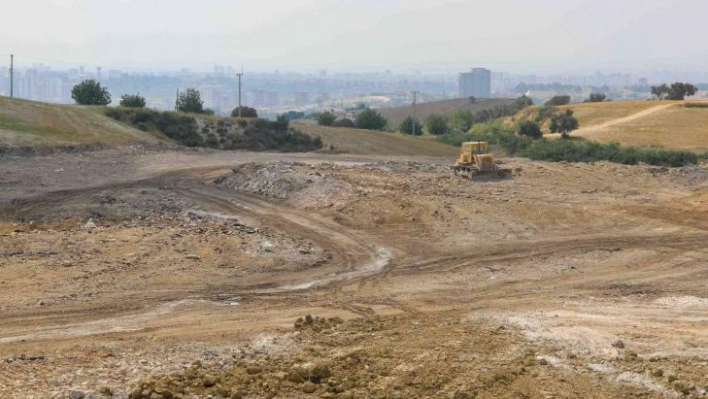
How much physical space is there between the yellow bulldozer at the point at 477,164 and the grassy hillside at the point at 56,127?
19.9 m

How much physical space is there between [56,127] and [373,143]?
21.8 metres

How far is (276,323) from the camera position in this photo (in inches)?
677

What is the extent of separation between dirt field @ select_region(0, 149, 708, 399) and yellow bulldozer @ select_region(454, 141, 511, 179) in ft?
2.16

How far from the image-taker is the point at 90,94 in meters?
65.1

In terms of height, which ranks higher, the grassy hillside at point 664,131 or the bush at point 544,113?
the bush at point 544,113

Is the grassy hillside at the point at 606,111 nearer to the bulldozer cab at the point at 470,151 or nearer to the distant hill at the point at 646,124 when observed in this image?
the distant hill at the point at 646,124

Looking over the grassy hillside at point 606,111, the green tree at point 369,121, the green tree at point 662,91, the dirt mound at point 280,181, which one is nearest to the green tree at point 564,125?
the grassy hillside at point 606,111

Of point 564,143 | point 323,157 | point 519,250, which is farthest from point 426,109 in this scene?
point 519,250

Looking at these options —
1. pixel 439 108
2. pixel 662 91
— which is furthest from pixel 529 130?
pixel 439 108

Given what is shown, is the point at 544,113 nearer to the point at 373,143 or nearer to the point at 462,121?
the point at 462,121

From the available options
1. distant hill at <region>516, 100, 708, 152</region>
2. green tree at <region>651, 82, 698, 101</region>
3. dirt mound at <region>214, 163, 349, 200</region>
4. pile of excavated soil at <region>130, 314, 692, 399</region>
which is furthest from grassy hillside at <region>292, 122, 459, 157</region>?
green tree at <region>651, 82, 698, 101</region>

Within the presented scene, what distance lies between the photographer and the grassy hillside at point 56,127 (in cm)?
4350

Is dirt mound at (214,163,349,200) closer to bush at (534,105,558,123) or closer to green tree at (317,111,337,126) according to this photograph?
green tree at (317,111,337,126)

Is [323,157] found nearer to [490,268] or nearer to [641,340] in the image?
[490,268]
